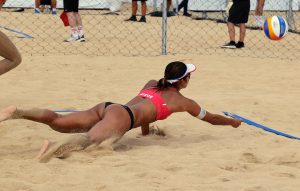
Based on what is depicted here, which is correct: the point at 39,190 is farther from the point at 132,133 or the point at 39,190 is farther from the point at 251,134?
the point at 251,134

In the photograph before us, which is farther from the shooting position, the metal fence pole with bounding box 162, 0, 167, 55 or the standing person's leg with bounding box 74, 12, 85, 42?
the standing person's leg with bounding box 74, 12, 85, 42

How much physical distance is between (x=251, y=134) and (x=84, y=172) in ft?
6.96

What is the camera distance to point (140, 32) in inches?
534

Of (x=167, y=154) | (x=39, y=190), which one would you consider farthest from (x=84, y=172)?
(x=167, y=154)

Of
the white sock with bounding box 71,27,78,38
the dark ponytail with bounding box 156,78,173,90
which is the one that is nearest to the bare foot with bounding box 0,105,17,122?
the dark ponytail with bounding box 156,78,173,90

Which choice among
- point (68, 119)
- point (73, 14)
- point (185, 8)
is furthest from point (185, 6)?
point (68, 119)

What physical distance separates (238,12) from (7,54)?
24.4 ft

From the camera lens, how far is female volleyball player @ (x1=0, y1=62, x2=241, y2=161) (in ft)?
16.0

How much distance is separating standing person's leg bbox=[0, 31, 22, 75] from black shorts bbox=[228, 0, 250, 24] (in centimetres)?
730

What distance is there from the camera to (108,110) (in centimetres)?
518

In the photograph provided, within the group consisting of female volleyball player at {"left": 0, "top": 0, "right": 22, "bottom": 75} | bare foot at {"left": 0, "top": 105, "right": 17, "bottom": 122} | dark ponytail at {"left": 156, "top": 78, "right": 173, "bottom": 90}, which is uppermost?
female volleyball player at {"left": 0, "top": 0, "right": 22, "bottom": 75}

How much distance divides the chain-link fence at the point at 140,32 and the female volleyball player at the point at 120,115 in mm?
5690

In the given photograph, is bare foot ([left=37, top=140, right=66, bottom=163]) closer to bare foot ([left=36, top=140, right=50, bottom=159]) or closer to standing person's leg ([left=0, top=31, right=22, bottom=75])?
bare foot ([left=36, top=140, right=50, bottom=159])

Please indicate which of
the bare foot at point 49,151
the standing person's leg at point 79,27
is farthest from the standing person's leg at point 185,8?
the bare foot at point 49,151
